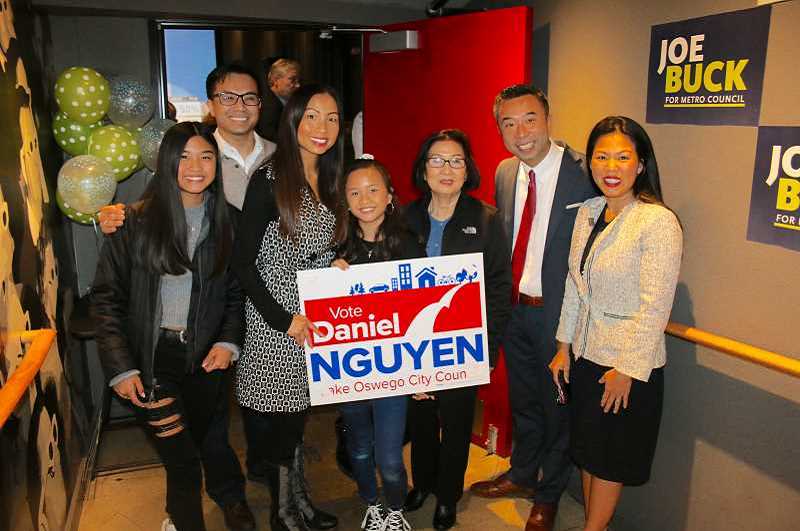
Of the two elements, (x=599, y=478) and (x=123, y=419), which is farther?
(x=123, y=419)

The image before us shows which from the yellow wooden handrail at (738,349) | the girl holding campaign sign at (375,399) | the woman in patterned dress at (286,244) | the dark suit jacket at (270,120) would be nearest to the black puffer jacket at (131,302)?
the woman in patterned dress at (286,244)

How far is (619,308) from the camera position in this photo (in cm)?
215

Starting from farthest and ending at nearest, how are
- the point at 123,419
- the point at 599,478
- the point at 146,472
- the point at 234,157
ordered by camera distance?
the point at 123,419 → the point at 146,472 → the point at 234,157 → the point at 599,478

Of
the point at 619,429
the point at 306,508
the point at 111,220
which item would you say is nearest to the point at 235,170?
the point at 111,220

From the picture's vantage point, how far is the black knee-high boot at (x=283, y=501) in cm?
256

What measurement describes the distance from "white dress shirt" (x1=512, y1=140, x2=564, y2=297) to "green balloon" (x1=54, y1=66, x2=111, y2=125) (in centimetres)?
208

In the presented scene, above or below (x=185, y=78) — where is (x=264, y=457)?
below

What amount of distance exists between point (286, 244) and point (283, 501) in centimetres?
105

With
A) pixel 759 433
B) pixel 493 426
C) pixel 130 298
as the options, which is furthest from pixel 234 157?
pixel 759 433

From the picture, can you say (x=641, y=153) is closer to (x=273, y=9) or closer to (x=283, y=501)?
(x=283, y=501)

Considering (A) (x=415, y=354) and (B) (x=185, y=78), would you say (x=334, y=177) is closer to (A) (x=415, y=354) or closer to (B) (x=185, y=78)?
(A) (x=415, y=354)

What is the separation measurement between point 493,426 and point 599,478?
3.69 feet

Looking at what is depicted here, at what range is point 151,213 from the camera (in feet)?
7.21

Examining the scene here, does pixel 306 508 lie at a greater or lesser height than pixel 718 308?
lesser
